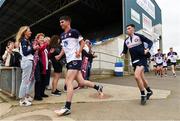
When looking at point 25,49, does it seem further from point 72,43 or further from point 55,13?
point 55,13

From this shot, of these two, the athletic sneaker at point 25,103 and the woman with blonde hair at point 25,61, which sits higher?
the woman with blonde hair at point 25,61

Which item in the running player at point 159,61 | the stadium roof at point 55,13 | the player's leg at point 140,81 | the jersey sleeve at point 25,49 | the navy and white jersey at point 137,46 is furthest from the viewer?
the stadium roof at point 55,13

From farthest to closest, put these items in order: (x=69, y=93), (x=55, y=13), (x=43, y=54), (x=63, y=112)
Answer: (x=55, y=13), (x=43, y=54), (x=69, y=93), (x=63, y=112)

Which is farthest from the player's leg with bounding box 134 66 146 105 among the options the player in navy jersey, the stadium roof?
the stadium roof

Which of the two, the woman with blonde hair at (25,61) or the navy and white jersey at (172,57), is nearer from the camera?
the woman with blonde hair at (25,61)

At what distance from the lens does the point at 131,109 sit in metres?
5.14

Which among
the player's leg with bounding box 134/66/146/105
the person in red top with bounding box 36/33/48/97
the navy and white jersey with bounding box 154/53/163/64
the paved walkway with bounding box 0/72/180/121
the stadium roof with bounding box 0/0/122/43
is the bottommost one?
the paved walkway with bounding box 0/72/180/121

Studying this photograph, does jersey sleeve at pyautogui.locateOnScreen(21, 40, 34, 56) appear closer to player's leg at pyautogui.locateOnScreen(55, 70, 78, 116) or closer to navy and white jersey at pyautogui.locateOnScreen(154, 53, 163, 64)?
player's leg at pyautogui.locateOnScreen(55, 70, 78, 116)

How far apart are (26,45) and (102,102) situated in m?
2.16

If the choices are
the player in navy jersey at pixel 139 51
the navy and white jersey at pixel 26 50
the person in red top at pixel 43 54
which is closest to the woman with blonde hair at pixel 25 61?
the navy and white jersey at pixel 26 50

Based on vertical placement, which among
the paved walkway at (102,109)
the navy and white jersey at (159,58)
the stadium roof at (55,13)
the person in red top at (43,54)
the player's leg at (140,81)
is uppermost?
the stadium roof at (55,13)

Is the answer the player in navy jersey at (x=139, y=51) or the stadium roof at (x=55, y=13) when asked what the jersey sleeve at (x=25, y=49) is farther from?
the stadium roof at (x=55, y=13)

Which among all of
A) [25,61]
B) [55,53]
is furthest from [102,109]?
[55,53]

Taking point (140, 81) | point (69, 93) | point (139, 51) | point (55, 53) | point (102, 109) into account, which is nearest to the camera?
point (69, 93)
